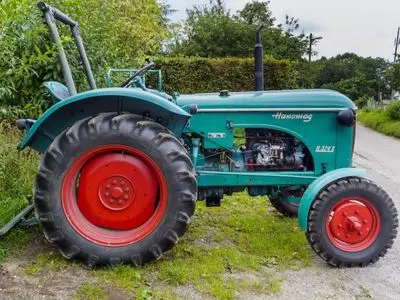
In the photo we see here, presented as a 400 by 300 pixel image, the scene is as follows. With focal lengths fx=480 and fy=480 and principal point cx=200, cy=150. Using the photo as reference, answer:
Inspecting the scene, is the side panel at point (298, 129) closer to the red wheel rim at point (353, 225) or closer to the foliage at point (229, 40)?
the red wheel rim at point (353, 225)

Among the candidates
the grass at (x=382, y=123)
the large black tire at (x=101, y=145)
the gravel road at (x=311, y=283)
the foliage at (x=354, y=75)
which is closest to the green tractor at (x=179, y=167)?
the large black tire at (x=101, y=145)

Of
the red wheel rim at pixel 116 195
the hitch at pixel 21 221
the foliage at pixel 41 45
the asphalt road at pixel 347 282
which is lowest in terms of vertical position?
the asphalt road at pixel 347 282

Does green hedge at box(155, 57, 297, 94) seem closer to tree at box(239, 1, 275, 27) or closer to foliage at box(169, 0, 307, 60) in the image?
foliage at box(169, 0, 307, 60)

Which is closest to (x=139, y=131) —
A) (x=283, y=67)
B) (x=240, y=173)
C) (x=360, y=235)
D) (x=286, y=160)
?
(x=240, y=173)

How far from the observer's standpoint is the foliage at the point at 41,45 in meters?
3.67

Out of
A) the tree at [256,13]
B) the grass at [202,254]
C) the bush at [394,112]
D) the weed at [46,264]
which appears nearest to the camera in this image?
the grass at [202,254]

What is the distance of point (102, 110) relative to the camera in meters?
3.48

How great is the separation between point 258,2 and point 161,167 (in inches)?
1194

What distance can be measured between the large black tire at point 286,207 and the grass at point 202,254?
0.08 meters

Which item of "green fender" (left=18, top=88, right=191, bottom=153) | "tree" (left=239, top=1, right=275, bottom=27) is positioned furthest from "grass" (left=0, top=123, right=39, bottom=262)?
"tree" (left=239, top=1, right=275, bottom=27)

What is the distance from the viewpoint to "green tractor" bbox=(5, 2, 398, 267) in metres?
3.28

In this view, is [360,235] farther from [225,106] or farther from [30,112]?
[30,112]

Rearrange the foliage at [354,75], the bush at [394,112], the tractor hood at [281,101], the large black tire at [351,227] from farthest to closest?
the foliage at [354,75]
the bush at [394,112]
the tractor hood at [281,101]
the large black tire at [351,227]

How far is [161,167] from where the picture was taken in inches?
130
